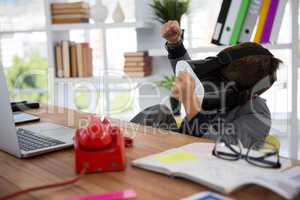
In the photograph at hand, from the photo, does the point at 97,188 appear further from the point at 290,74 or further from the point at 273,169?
the point at 290,74

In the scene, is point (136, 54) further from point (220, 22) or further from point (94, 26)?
point (220, 22)

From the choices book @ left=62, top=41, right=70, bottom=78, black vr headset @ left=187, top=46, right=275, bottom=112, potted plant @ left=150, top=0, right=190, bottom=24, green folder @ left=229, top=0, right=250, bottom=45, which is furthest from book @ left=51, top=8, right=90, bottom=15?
black vr headset @ left=187, top=46, right=275, bottom=112

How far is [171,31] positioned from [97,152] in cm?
113

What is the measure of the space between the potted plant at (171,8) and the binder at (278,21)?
0.70 meters

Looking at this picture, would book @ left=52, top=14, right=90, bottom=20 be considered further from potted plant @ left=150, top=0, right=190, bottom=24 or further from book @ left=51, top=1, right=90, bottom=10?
potted plant @ left=150, top=0, right=190, bottom=24

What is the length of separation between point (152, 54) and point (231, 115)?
1617mm

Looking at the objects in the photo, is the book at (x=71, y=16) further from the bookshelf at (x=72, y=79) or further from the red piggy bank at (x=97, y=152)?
the red piggy bank at (x=97, y=152)

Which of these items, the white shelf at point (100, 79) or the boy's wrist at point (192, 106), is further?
the white shelf at point (100, 79)

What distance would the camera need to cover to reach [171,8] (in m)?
2.96

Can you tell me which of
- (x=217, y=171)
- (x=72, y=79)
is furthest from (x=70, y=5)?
(x=217, y=171)

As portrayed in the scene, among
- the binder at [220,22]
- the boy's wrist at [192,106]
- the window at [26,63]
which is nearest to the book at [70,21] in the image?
the window at [26,63]

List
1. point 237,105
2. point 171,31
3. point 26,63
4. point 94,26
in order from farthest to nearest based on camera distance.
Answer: point 26,63 < point 94,26 < point 171,31 < point 237,105

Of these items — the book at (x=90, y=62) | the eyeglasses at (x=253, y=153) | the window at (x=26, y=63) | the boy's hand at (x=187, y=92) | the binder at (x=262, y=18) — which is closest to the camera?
the eyeglasses at (x=253, y=153)

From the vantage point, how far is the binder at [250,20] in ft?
9.03
